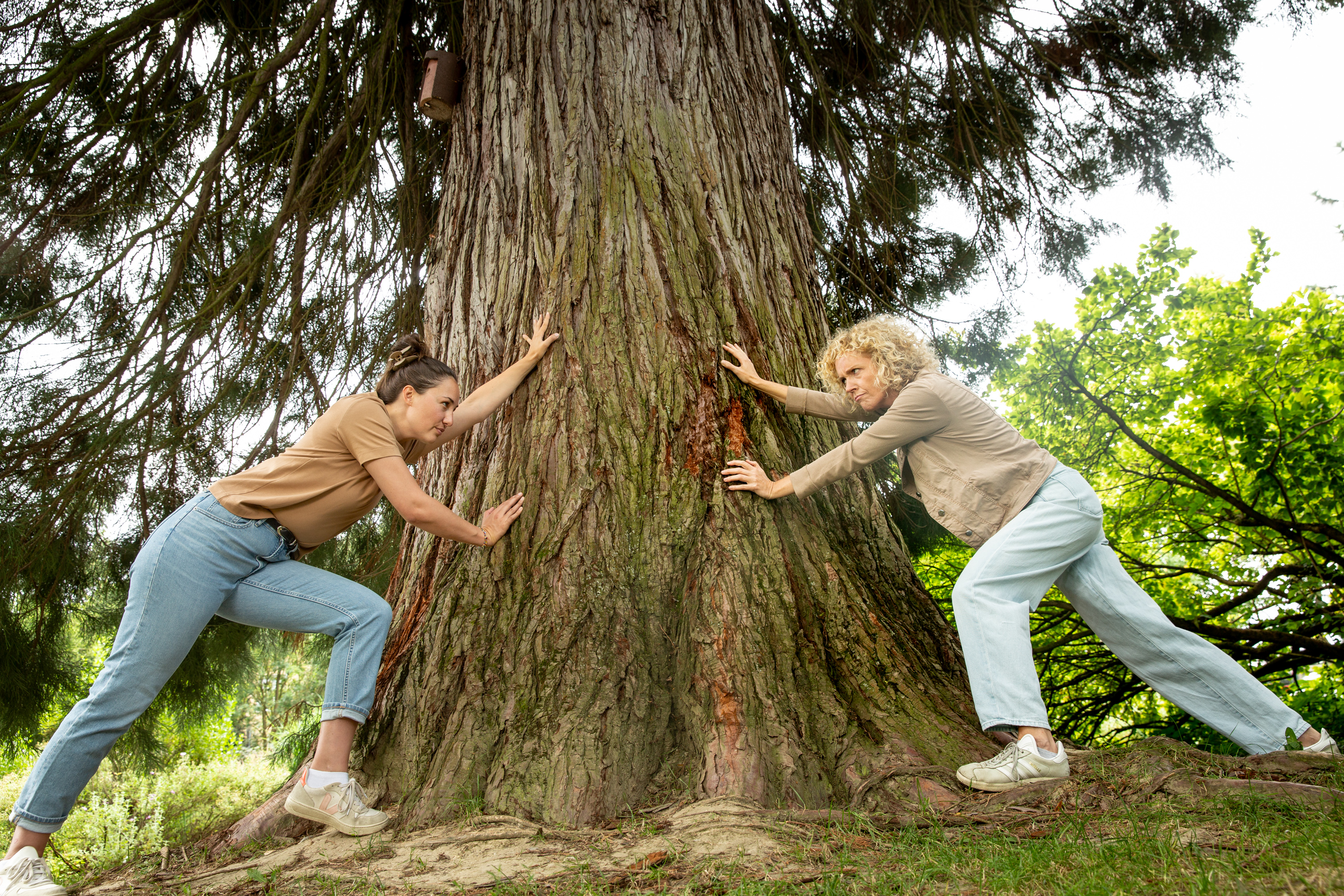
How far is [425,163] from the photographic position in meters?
4.62

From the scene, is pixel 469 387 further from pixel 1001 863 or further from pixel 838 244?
pixel 838 244

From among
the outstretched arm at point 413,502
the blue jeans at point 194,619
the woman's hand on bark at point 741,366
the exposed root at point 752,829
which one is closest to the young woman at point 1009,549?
the exposed root at point 752,829

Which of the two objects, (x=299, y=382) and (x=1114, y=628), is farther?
(x=299, y=382)

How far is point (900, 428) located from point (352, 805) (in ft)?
5.87

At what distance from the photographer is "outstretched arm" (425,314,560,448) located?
2588 mm

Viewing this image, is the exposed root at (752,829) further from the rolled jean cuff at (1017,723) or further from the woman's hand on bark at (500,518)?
the woman's hand on bark at (500,518)

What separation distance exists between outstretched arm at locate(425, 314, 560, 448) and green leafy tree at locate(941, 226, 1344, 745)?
3.12 meters

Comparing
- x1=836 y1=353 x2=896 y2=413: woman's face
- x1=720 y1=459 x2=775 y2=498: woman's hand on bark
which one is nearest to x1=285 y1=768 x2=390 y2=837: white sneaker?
x1=720 y1=459 x2=775 y2=498: woman's hand on bark

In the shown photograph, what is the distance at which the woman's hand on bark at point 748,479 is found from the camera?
2.45 meters

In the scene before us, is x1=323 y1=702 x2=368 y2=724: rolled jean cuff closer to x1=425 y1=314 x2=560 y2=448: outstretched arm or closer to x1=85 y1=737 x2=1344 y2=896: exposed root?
x1=85 y1=737 x2=1344 y2=896: exposed root

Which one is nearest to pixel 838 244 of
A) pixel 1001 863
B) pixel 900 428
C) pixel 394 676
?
pixel 900 428

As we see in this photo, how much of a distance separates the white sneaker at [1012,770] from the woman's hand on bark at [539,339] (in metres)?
1.72

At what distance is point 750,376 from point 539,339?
0.71m

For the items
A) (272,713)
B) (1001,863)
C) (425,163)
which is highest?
(425,163)
